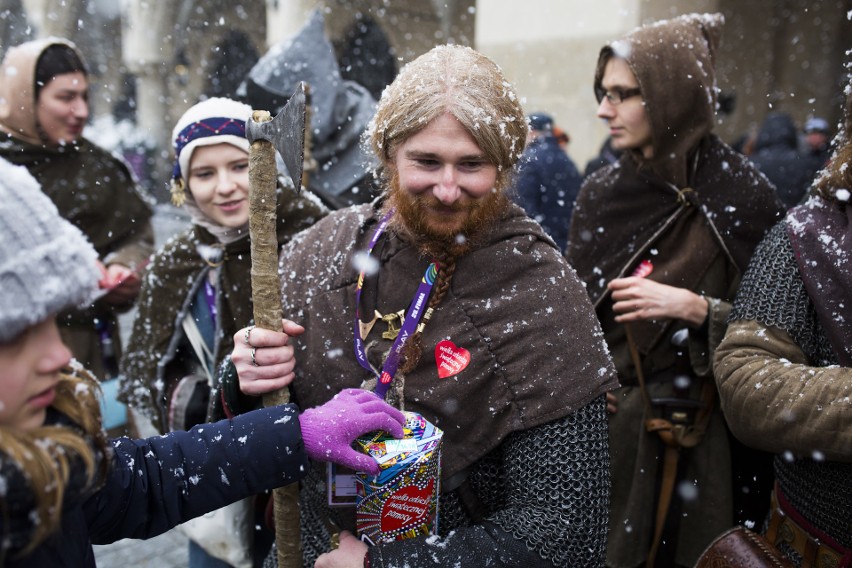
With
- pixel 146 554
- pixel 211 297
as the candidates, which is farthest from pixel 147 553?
pixel 211 297

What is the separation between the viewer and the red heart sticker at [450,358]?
1779mm

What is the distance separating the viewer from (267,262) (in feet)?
5.80

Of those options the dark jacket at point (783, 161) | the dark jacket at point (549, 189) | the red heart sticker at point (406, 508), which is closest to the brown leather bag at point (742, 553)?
the red heart sticker at point (406, 508)

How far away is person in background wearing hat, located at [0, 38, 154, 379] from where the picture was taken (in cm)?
371

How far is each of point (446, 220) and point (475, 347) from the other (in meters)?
0.34

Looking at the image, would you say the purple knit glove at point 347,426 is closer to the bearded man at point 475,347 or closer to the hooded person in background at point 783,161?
the bearded man at point 475,347

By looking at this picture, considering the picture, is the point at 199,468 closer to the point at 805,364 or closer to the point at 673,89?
the point at 805,364

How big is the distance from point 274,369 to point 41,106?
282 cm

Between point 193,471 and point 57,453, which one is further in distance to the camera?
point 193,471

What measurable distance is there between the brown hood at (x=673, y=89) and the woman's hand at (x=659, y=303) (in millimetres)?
534

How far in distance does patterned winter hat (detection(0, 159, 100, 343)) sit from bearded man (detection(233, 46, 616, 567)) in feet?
2.12

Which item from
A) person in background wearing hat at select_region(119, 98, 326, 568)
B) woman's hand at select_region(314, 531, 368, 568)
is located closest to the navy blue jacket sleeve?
woman's hand at select_region(314, 531, 368, 568)

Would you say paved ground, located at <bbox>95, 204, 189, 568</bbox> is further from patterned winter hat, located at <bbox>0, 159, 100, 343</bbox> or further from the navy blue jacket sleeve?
patterned winter hat, located at <bbox>0, 159, 100, 343</bbox>

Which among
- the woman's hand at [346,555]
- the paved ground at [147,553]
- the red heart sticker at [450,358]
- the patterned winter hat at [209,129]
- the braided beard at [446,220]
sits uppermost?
the patterned winter hat at [209,129]
